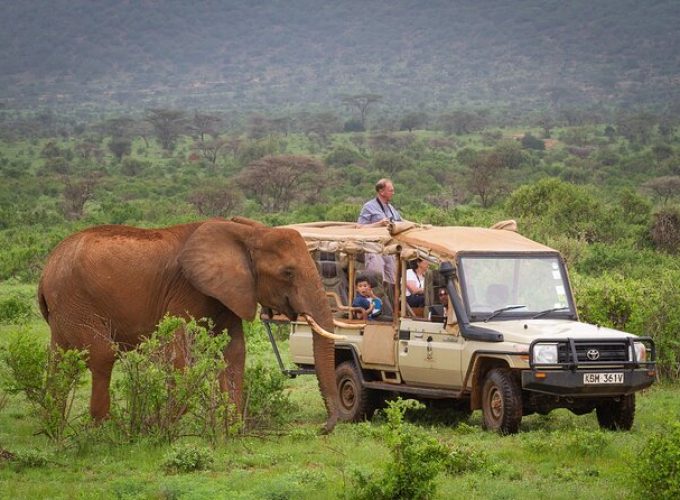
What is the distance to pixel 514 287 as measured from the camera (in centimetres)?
1148

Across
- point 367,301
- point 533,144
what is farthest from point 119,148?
point 367,301

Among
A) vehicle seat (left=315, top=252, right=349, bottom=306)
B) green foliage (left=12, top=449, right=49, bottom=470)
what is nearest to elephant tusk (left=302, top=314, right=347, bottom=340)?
vehicle seat (left=315, top=252, right=349, bottom=306)

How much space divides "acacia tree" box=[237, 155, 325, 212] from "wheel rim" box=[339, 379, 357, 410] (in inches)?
1617

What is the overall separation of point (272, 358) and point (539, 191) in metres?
17.7

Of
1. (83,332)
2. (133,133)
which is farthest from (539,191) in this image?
(133,133)

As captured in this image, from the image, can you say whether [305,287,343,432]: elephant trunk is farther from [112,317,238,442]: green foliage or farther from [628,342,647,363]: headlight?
[628,342,647,363]: headlight

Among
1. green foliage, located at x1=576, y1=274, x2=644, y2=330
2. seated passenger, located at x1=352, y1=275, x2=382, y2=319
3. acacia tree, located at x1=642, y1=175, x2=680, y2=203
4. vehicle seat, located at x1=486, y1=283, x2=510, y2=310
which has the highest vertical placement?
vehicle seat, located at x1=486, y1=283, x2=510, y2=310

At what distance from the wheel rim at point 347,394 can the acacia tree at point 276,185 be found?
135ft

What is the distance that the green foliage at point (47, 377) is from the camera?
32.1 feet

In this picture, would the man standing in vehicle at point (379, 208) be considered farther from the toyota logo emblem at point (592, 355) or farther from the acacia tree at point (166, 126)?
the acacia tree at point (166, 126)

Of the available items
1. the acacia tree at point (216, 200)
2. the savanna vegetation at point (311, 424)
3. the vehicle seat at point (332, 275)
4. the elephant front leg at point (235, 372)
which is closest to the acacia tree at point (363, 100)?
the acacia tree at point (216, 200)

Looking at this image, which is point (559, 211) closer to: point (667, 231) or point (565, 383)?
point (667, 231)

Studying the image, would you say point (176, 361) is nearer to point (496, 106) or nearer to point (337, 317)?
point (337, 317)

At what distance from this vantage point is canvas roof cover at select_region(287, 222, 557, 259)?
11523 millimetres
